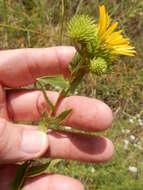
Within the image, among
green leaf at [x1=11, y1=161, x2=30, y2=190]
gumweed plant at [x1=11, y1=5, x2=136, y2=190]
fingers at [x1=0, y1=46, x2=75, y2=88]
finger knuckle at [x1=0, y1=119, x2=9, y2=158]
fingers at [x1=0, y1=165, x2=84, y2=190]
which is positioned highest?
gumweed plant at [x1=11, y1=5, x2=136, y2=190]

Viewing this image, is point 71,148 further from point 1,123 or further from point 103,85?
point 103,85

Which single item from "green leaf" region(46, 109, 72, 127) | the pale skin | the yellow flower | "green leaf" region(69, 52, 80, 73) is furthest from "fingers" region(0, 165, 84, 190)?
the yellow flower

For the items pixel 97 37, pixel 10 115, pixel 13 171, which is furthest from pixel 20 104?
pixel 97 37

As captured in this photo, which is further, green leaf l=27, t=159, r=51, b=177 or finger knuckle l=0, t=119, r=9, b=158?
green leaf l=27, t=159, r=51, b=177

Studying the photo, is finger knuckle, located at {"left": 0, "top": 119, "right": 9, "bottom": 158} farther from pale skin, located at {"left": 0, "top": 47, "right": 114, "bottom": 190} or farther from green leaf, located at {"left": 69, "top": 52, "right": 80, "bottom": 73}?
green leaf, located at {"left": 69, "top": 52, "right": 80, "bottom": 73}

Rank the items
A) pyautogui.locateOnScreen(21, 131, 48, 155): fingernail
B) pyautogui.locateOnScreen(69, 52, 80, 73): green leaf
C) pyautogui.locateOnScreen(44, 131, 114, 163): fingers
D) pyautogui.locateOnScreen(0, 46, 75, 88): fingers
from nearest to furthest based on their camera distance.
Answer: pyautogui.locateOnScreen(69, 52, 80, 73): green leaf → pyautogui.locateOnScreen(21, 131, 48, 155): fingernail → pyautogui.locateOnScreen(44, 131, 114, 163): fingers → pyautogui.locateOnScreen(0, 46, 75, 88): fingers

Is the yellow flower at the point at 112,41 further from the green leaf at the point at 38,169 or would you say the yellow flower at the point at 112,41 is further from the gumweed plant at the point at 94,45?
the green leaf at the point at 38,169
